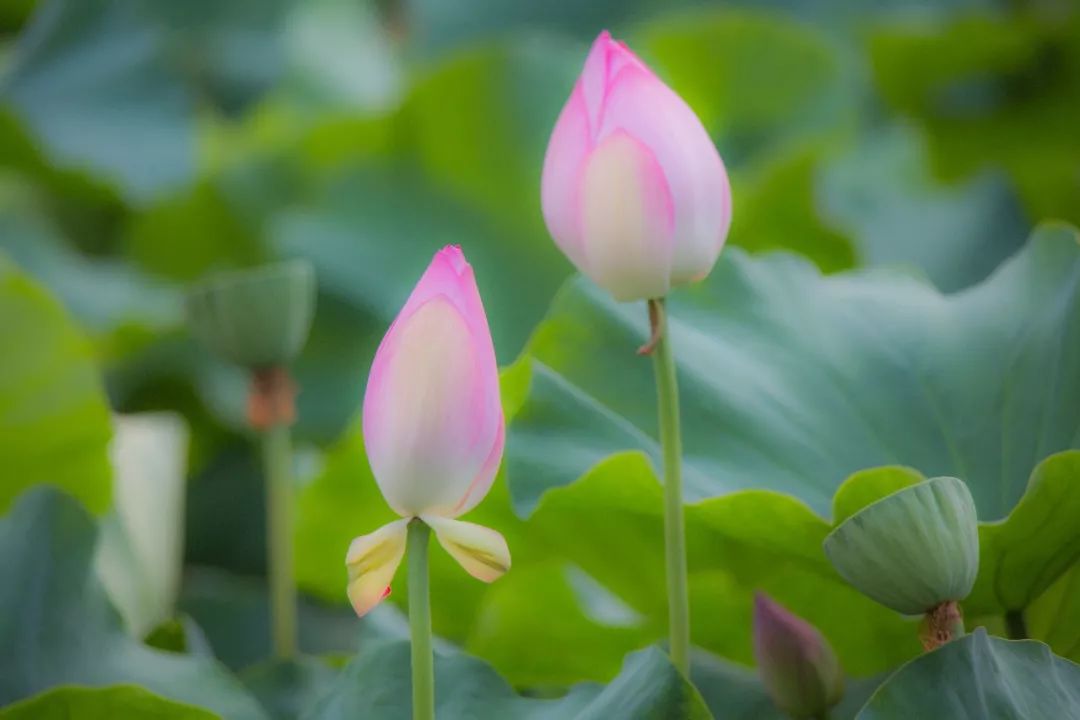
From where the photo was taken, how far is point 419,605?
363 mm

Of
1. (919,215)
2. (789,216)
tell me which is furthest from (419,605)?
(919,215)

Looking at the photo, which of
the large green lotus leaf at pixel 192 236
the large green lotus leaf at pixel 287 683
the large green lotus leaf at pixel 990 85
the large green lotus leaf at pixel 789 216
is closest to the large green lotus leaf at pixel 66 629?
the large green lotus leaf at pixel 287 683

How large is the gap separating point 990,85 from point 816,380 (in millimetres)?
1027

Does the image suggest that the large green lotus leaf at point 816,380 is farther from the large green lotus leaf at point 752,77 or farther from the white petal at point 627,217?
the large green lotus leaf at point 752,77

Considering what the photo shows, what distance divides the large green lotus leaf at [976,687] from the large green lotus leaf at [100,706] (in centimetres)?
21

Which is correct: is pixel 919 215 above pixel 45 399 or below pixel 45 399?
above

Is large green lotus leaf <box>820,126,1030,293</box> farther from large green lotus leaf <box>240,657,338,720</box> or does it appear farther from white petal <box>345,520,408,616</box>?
white petal <box>345,520,408,616</box>

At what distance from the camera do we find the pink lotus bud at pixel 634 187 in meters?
0.41

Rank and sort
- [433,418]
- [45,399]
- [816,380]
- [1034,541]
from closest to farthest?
[433,418], [1034,541], [816,380], [45,399]

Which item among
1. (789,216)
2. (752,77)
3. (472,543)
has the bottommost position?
(472,543)

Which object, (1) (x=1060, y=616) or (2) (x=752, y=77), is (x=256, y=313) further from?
(2) (x=752, y=77)

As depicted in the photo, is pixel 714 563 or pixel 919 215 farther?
pixel 919 215

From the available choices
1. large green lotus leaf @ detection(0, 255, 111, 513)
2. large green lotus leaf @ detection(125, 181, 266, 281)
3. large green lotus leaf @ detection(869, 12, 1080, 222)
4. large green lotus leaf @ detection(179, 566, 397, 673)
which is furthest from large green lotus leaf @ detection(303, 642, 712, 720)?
large green lotus leaf @ detection(869, 12, 1080, 222)

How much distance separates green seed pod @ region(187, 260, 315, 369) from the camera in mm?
542
